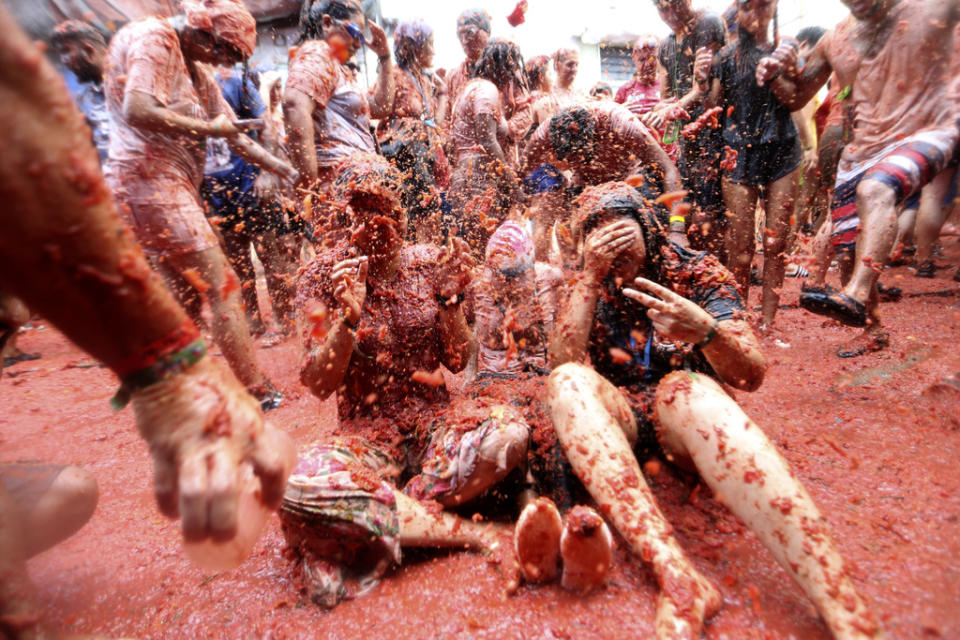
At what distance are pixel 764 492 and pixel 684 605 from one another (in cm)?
39

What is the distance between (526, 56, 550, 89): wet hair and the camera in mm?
5793

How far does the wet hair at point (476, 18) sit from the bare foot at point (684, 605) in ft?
15.4

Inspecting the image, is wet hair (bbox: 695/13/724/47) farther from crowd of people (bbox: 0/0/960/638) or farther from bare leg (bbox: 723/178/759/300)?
bare leg (bbox: 723/178/759/300)

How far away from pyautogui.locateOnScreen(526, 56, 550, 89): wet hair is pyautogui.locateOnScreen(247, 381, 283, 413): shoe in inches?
188

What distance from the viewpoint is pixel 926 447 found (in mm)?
2021

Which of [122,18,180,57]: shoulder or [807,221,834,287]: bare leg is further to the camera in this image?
[807,221,834,287]: bare leg

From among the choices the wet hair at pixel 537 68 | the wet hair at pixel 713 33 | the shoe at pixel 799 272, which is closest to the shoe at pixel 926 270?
the shoe at pixel 799 272

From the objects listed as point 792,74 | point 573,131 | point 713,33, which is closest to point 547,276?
point 573,131

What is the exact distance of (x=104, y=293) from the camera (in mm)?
823

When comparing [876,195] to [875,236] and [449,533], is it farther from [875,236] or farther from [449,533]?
[449,533]

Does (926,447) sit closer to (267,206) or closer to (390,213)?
(390,213)

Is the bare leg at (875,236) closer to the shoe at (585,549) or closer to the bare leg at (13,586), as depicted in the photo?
the shoe at (585,549)

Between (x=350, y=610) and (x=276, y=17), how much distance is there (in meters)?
7.06

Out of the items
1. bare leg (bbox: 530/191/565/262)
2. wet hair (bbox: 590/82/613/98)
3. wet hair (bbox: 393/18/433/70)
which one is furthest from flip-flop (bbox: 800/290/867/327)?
wet hair (bbox: 590/82/613/98)
